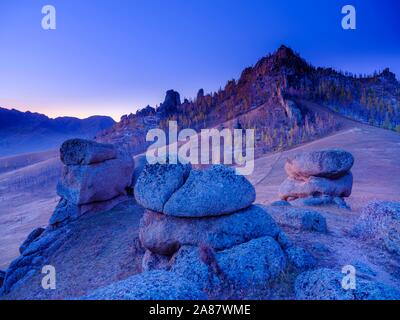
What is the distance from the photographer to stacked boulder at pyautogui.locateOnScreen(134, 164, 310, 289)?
7.69 m

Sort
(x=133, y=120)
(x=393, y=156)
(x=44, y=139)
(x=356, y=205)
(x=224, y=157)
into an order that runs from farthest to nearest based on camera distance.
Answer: (x=44, y=139) < (x=133, y=120) < (x=224, y=157) < (x=393, y=156) < (x=356, y=205)

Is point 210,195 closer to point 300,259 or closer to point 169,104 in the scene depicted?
point 300,259

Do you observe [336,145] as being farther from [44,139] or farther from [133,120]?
[44,139]

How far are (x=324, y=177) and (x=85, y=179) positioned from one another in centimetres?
1427

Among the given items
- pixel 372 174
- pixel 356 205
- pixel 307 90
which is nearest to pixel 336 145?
pixel 372 174

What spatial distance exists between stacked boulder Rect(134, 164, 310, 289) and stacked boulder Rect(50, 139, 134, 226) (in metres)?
6.24

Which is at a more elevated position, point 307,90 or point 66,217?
point 307,90

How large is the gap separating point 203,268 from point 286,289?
1857 mm

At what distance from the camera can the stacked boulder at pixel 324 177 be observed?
19.6m

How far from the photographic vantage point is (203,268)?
7.31 m

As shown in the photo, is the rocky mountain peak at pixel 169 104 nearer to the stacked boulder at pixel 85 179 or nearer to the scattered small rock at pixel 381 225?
the stacked boulder at pixel 85 179

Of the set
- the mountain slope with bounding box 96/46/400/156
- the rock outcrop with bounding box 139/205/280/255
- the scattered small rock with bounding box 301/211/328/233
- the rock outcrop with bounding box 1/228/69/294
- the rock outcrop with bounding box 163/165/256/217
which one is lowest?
the rock outcrop with bounding box 1/228/69/294

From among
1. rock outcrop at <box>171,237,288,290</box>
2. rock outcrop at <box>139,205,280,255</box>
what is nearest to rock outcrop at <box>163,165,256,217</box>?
rock outcrop at <box>139,205,280,255</box>

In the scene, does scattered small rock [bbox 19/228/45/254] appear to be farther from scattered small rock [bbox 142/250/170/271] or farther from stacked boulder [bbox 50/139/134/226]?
scattered small rock [bbox 142/250/170/271]
